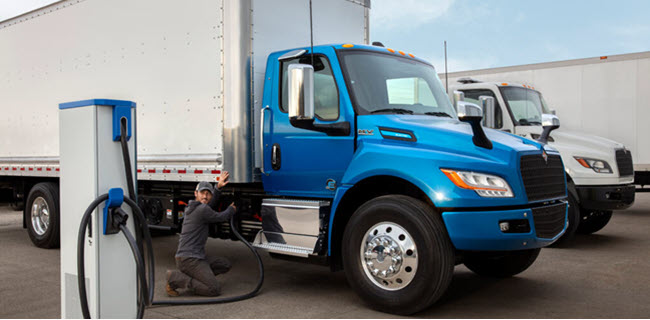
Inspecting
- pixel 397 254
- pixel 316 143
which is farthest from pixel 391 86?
pixel 397 254

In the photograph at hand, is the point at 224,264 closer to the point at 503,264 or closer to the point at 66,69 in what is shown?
the point at 503,264

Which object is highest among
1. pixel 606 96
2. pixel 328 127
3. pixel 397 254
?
pixel 606 96

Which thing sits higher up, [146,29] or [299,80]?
[146,29]

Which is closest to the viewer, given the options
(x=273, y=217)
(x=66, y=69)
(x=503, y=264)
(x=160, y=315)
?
(x=160, y=315)

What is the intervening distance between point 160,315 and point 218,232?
1759mm

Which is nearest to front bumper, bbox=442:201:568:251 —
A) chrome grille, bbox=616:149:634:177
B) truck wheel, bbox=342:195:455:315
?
truck wheel, bbox=342:195:455:315

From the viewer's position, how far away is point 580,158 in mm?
9188

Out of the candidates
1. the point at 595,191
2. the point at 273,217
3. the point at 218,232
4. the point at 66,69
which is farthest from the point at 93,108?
the point at 595,191

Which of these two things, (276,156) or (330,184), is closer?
(330,184)

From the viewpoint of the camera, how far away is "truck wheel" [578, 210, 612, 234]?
998cm

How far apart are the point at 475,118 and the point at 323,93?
1.59 meters

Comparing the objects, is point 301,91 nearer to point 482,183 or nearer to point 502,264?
point 482,183

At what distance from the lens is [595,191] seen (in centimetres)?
882

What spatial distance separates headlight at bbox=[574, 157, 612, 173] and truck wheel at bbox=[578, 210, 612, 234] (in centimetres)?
106
